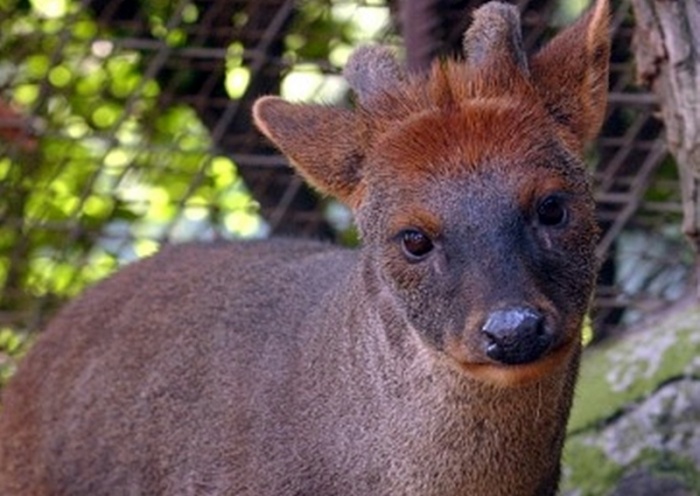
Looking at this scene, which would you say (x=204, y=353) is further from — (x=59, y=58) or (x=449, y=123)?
(x=59, y=58)

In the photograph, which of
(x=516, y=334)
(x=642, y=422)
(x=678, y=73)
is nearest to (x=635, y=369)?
(x=642, y=422)

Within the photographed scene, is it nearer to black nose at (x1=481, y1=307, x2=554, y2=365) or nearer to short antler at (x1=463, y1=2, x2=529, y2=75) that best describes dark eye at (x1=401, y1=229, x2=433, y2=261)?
black nose at (x1=481, y1=307, x2=554, y2=365)

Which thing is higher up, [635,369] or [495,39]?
[495,39]

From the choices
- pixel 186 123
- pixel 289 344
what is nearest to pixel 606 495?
pixel 289 344

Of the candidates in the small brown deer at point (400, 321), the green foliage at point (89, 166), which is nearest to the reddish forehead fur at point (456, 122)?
the small brown deer at point (400, 321)

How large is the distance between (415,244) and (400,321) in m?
0.27

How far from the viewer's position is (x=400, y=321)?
16.7ft

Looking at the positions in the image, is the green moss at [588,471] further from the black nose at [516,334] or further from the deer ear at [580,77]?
the black nose at [516,334]

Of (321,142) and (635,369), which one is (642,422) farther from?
(321,142)

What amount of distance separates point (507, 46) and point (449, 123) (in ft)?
0.98

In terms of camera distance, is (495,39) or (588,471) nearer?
(495,39)

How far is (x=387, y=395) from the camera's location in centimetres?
520

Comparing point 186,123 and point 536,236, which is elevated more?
point 536,236

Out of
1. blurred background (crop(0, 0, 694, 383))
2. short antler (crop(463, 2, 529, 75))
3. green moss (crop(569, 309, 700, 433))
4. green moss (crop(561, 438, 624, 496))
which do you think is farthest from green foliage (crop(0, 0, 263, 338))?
short antler (crop(463, 2, 529, 75))
